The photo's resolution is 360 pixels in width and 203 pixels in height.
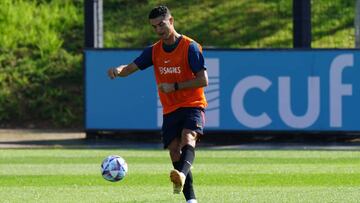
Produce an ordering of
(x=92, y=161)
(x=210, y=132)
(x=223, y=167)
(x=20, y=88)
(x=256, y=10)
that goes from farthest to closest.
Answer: (x=256, y=10) → (x=20, y=88) → (x=210, y=132) → (x=92, y=161) → (x=223, y=167)

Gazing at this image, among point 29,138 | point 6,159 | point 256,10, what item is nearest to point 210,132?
point 29,138

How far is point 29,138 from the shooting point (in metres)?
24.2

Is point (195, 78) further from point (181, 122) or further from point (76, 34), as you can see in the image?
point (76, 34)

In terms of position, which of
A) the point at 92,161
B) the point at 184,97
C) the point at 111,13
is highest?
the point at 111,13

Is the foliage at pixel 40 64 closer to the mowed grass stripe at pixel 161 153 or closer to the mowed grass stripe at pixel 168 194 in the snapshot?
the mowed grass stripe at pixel 161 153

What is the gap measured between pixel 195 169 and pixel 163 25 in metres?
5.82

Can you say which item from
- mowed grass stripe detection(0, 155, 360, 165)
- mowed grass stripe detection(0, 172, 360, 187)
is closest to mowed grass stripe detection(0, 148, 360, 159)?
mowed grass stripe detection(0, 155, 360, 165)

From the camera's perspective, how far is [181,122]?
11.5 metres

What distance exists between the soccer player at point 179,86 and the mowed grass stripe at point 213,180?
9.87 feet

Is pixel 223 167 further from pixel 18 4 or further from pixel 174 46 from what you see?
pixel 18 4

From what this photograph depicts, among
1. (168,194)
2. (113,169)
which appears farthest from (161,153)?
(113,169)

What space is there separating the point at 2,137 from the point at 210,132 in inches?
190

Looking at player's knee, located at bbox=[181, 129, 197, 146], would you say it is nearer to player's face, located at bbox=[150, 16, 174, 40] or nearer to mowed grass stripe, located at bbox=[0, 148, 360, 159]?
player's face, located at bbox=[150, 16, 174, 40]

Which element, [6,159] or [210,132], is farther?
[210,132]
